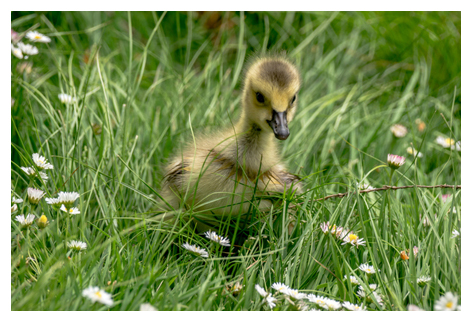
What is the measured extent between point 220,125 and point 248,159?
1.89 feet

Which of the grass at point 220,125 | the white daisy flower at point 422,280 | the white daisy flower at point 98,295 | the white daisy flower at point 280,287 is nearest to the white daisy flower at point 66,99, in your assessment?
the grass at point 220,125

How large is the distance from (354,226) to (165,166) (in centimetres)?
111

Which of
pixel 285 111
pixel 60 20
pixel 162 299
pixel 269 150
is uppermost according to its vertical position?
pixel 60 20

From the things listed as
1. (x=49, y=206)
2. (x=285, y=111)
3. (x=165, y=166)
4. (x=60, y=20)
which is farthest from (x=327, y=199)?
(x=60, y=20)

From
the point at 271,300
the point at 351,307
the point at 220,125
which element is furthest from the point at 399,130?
the point at 271,300

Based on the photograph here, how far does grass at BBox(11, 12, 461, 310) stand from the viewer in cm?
188

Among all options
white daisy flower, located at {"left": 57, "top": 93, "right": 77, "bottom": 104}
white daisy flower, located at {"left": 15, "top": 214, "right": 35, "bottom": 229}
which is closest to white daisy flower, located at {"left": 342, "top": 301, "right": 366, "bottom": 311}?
white daisy flower, located at {"left": 15, "top": 214, "right": 35, "bottom": 229}

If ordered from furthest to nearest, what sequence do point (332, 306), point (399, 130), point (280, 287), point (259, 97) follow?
1. point (399, 130)
2. point (259, 97)
3. point (280, 287)
4. point (332, 306)

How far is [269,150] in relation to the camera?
7.95 ft

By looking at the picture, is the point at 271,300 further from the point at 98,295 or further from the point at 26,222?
the point at 26,222

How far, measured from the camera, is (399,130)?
3.34 meters

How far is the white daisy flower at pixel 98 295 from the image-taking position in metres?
1.54

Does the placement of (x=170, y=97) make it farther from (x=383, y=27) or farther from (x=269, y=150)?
(x=383, y=27)

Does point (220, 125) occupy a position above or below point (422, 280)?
above
